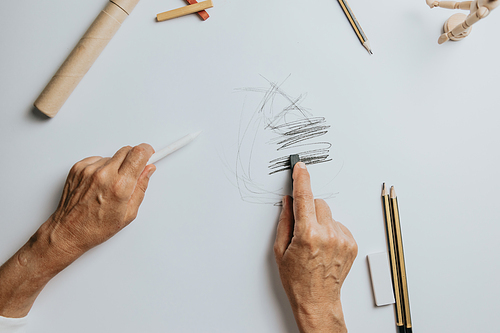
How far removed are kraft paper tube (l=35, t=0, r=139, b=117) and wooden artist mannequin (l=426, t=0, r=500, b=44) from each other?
0.79 meters

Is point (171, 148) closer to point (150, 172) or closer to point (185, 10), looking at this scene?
point (150, 172)

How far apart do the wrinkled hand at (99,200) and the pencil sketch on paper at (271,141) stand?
9.3 inches

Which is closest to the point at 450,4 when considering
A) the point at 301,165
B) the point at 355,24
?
the point at 355,24

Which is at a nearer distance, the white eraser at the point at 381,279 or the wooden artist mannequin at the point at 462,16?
the wooden artist mannequin at the point at 462,16

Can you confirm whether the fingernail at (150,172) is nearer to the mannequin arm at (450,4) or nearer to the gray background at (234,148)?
the gray background at (234,148)

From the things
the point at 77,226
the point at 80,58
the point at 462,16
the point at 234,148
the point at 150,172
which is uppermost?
the point at 462,16

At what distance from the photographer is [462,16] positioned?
0.80 m

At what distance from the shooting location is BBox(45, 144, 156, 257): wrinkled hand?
671 mm

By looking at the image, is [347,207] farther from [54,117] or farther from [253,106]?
[54,117]

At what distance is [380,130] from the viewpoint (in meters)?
0.80

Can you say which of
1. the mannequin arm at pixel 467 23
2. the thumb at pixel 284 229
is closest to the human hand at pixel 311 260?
the thumb at pixel 284 229

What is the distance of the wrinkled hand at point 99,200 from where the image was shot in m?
0.67

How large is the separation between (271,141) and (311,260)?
310 mm

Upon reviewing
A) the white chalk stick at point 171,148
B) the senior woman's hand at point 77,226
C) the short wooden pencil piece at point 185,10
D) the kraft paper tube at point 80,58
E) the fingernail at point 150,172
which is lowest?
the senior woman's hand at point 77,226
